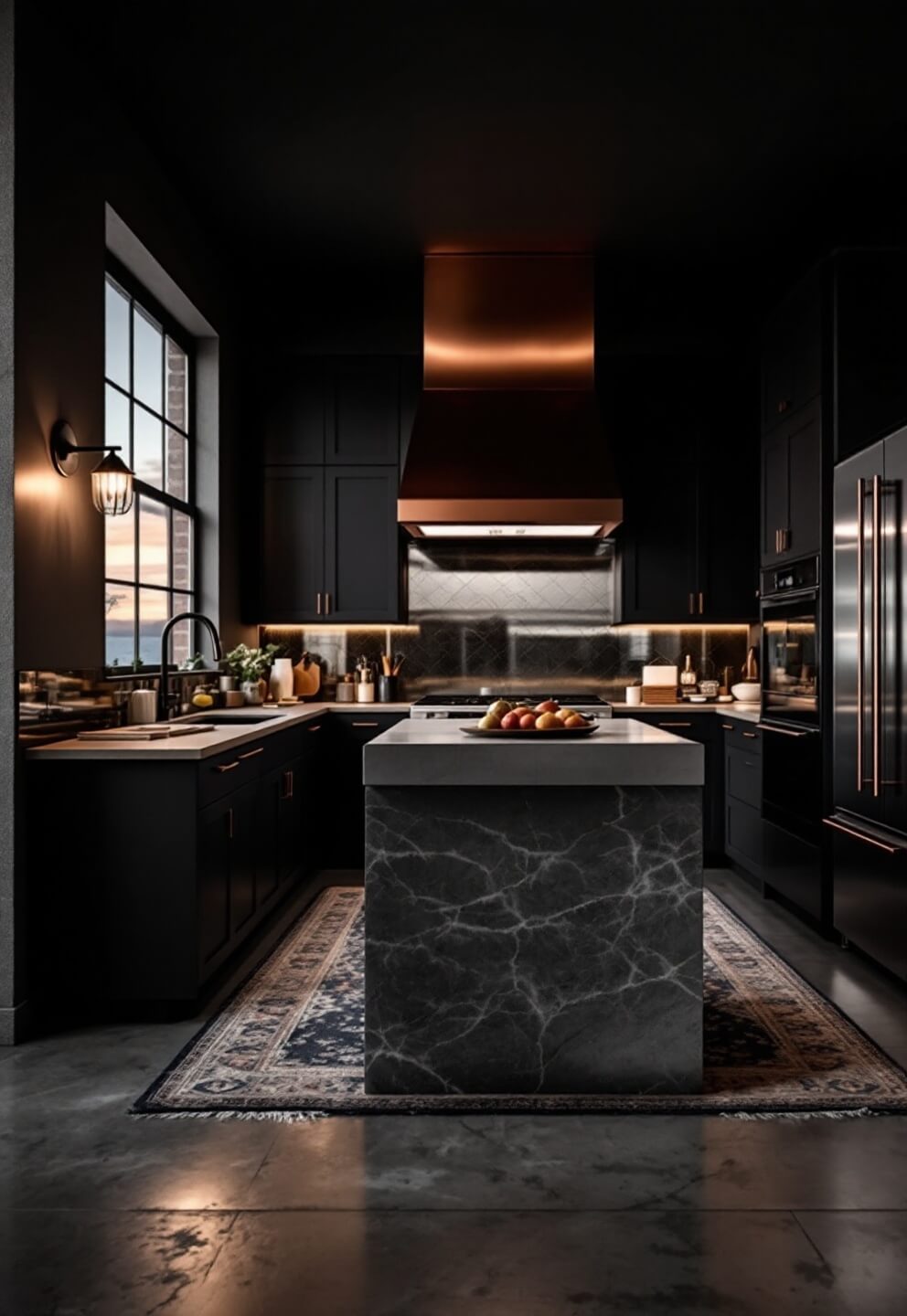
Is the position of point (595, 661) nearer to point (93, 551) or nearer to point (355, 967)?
point (355, 967)

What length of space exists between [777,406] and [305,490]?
2653 millimetres

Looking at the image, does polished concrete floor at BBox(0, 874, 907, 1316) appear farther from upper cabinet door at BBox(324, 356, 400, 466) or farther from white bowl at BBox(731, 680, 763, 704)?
upper cabinet door at BBox(324, 356, 400, 466)

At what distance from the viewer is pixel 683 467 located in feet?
20.0

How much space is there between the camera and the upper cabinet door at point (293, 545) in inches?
242

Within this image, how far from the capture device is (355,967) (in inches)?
157

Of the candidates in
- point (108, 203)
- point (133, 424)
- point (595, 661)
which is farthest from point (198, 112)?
point (595, 661)

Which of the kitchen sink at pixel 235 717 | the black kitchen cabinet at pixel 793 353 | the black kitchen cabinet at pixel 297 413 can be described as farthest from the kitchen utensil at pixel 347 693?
the black kitchen cabinet at pixel 793 353

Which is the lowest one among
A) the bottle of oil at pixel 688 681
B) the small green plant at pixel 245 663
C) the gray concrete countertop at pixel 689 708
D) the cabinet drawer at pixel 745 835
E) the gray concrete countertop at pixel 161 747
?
the cabinet drawer at pixel 745 835

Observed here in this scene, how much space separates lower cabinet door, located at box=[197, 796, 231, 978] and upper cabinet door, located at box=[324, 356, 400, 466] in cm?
286

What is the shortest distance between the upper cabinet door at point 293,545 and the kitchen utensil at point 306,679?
0.33m

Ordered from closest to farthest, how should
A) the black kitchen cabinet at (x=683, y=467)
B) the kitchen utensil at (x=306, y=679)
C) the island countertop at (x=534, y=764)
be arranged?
the island countertop at (x=534, y=764)
the black kitchen cabinet at (x=683, y=467)
the kitchen utensil at (x=306, y=679)

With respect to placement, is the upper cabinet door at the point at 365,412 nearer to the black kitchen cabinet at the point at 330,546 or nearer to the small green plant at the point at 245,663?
the black kitchen cabinet at the point at 330,546

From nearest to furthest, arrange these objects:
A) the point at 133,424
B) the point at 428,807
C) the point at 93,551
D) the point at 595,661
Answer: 1. the point at 428,807
2. the point at 93,551
3. the point at 133,424
4. the point at 595,661

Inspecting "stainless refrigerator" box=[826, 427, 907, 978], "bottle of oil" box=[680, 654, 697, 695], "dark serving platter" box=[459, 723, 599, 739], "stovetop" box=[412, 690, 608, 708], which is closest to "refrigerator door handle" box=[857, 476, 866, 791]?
"stainless refrigerator" box=[826, 427, 907, 978]
